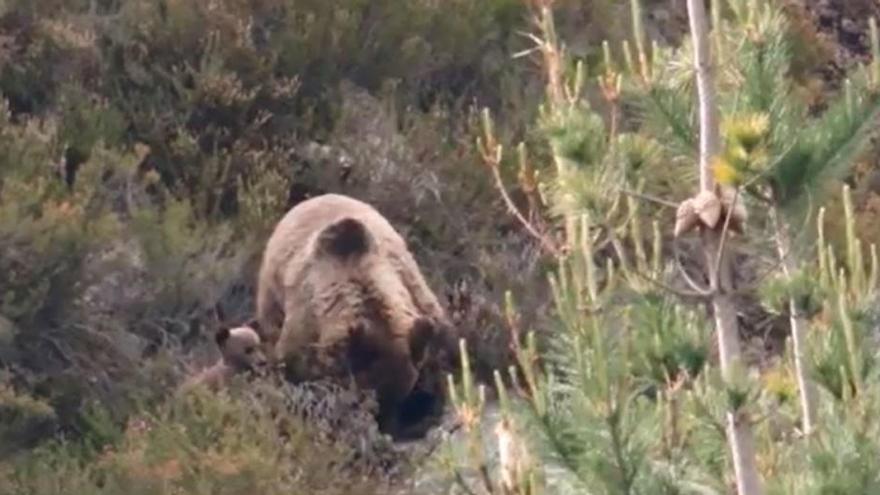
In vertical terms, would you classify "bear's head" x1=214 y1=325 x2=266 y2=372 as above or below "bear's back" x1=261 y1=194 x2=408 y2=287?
below

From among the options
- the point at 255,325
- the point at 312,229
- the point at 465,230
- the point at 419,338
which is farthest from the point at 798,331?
the point at 465,230

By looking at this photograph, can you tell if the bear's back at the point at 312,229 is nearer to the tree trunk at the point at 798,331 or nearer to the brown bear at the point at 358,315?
the brown bear at the point at 358,315

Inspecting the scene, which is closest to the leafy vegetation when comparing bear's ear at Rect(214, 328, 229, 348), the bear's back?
bear's ear at Rect(214, 328, 229, 348)

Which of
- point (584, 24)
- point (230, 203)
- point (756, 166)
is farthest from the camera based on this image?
point (584, 24)

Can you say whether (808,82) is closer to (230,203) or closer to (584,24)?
(584,24)

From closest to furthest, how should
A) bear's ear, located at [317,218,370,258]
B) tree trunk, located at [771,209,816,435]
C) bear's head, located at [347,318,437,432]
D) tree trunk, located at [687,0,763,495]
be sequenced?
1. tree trunk, located at [687,0,763,495]
2. tree trunk, located at [771,209,816,435]
3. bear's head, located at [347,318,437,432]
4. bear's ear, located at [317,218,370,258]

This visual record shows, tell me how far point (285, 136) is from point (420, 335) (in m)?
2.51

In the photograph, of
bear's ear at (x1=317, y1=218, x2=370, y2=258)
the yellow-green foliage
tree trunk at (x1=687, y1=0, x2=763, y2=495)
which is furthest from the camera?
bear's ear at (x1=317, y1=218, x2=370, y2=258)

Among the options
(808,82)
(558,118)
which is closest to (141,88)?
(808,82)

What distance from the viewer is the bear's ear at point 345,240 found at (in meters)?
10.3

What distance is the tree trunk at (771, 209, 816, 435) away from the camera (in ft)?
17.4

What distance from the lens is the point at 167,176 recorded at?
39.6 ft

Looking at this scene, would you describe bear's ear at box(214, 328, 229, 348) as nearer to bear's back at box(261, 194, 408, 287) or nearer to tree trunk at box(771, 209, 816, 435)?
bear's back at box(261, 194, 408, 287)

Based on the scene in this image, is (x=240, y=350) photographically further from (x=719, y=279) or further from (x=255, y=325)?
(x=719, y=279)
